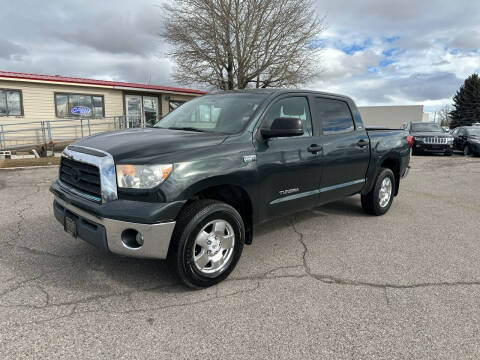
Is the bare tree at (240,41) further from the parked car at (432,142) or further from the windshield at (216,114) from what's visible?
the windshield at (216,114)

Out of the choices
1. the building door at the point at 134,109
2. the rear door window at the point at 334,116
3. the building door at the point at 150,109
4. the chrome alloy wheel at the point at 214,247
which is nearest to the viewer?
the chrome alloy wheel at the point at 214,247

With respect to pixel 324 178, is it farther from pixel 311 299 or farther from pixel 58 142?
pixel 58 142

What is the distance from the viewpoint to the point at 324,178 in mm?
4195

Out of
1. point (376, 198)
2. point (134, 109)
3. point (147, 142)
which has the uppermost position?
point (134, 109)

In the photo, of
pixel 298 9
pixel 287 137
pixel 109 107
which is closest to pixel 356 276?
pixel 287 137

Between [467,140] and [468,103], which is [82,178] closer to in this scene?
[467,140]

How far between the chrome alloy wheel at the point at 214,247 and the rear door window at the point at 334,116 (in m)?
1.90

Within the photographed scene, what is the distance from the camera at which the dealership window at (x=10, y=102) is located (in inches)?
551

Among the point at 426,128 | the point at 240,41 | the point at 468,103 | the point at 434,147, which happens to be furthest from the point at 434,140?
the point at 468,103

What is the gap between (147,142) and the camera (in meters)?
2.99

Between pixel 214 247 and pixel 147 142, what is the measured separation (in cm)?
111

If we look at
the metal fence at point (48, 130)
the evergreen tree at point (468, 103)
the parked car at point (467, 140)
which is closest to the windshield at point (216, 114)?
the metal fence at point (48, 130)

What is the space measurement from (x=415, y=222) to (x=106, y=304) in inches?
177

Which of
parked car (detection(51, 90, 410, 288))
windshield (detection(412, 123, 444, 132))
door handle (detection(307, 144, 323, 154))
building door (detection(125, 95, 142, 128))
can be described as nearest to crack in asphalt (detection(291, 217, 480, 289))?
parked car (detection(51, 90, 410, 288))
